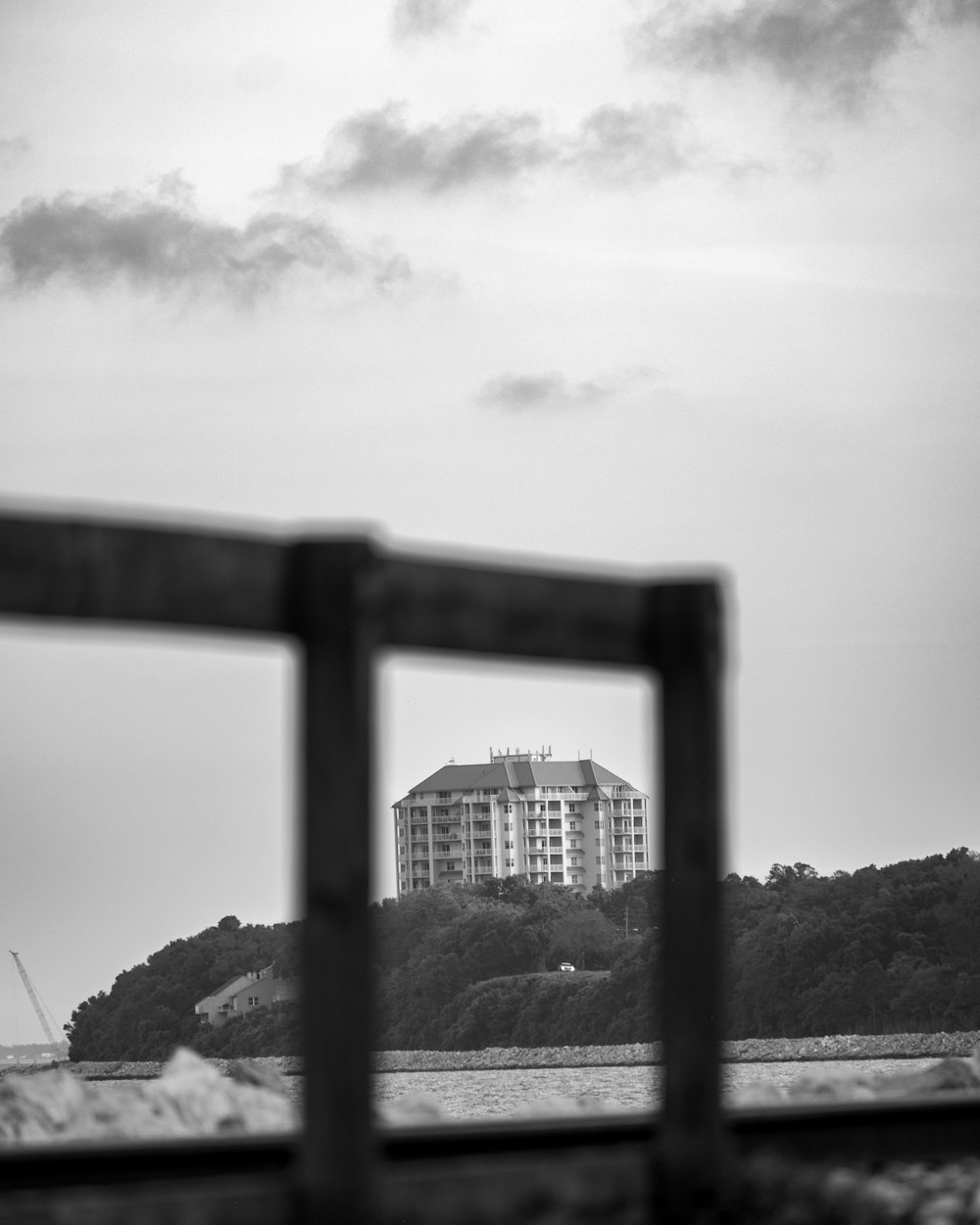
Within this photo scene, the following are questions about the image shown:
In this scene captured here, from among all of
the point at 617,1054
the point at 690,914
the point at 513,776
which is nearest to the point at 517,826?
the point at 513,776

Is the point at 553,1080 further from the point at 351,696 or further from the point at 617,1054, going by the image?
the point at 351,696

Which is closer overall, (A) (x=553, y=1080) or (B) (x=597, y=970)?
(A) (x=553, y=1080)

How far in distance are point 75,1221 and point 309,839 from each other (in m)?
0.69

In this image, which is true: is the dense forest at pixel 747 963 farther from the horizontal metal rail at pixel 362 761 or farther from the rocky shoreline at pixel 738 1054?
the horizontal metal rail at pixel 362 761

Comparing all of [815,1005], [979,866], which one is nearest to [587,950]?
[815,1005]

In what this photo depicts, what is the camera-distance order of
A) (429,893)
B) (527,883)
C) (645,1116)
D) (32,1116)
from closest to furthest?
(645,1116), (32,1116), (429,893), (527,883)

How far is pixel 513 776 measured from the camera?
4688 inches

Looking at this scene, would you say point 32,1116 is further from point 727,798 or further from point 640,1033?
point 640,1033

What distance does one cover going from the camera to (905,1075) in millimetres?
5512

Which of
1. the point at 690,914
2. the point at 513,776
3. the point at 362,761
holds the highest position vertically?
the point at 513,776

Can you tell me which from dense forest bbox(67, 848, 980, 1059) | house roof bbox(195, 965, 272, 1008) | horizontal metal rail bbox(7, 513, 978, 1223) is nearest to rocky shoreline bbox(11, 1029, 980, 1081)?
dense forest bbox(67, 848, 980, 1059)

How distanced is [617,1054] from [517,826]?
141ft

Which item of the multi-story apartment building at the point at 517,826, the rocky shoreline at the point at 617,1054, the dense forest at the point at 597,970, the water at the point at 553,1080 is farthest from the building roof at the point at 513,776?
→ the water at the point at 553,1080

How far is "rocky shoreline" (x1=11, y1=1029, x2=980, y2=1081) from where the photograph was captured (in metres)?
64.1
